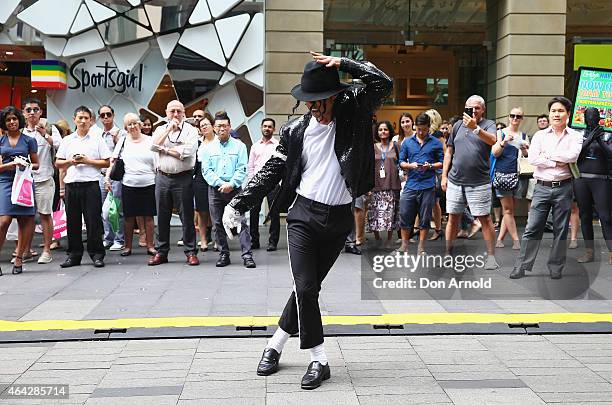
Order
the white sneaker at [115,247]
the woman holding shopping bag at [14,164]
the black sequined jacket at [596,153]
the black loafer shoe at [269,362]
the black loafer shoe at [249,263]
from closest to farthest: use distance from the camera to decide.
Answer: the black loafer shoe at [269,362] < the black sequined jacket at [596,153] < the woman holding shopping bag at [14,164] < the black loafer shoe at [249,263] < the white sneaker at [115,247]

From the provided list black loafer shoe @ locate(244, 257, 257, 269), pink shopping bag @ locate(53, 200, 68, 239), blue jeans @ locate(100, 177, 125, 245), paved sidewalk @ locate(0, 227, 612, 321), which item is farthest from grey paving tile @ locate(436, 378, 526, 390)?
pink shopping bag @ locate(53, 200, 68, 239)

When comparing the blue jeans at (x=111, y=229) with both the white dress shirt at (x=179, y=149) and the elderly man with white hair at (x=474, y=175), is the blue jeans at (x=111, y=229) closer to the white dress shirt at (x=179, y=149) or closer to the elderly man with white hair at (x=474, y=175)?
the white dress shirt at (x=179, y=149)

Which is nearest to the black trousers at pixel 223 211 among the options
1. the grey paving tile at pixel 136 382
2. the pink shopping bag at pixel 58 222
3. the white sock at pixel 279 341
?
the pink shopping bag at pixel 58 222

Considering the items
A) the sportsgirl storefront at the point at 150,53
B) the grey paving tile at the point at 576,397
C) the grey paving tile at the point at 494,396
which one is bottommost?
the grey paving tile at the point at 494,396

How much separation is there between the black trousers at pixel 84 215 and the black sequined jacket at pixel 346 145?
191 inches

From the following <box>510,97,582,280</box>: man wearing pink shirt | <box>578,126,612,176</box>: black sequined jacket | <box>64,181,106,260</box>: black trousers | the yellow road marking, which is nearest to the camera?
the yellow road marking

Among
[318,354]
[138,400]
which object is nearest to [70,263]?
[138,400]

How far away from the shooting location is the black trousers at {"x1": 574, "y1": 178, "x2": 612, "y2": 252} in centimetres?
918

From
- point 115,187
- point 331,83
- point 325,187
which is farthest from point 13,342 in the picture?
point 115,187

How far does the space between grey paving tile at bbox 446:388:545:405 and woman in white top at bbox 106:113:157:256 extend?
20.7ft

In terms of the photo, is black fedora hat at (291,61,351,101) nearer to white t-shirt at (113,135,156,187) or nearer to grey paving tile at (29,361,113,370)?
grey paving tile at (29,361,113,370)

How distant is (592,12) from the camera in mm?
15258

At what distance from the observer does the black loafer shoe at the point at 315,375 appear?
4.75 m

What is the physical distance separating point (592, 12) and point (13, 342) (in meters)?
13.4
